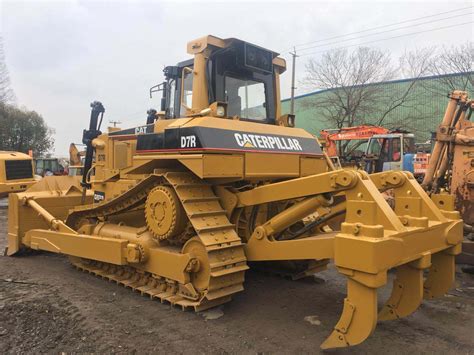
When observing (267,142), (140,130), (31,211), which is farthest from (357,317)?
(31,211)

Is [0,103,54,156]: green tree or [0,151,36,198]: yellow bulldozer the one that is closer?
[0,151,36,198]: yellow bulldozer

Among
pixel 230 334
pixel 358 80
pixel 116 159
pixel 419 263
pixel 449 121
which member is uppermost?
pixel 358 80

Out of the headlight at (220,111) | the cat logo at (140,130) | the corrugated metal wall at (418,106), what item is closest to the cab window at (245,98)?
the headlight at (220,111)

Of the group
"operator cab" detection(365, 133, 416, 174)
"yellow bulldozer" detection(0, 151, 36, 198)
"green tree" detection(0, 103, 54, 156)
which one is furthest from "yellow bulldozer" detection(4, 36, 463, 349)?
"green tree" detection(0, 103, 54, 156)

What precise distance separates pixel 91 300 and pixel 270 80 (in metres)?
3.48

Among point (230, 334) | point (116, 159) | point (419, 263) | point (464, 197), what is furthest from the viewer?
point (464, 197)

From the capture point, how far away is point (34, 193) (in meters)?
7.15

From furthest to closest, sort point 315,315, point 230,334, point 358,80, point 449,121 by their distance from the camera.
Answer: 1. point 358,80
2. point 449,121
3. point 315,315
4. point 230,334

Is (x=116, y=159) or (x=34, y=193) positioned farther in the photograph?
(x=34, y=193)

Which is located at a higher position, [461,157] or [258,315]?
[461,157]

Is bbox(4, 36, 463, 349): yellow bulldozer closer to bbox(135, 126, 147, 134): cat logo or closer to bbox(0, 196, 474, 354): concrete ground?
bbox(135, 126, 147, 134): cat logo

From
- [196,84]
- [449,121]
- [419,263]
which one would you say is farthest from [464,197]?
[196,84]

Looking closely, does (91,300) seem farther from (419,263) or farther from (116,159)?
(419,263)

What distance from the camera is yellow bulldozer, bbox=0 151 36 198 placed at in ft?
42.7
